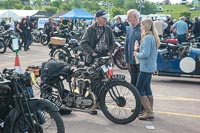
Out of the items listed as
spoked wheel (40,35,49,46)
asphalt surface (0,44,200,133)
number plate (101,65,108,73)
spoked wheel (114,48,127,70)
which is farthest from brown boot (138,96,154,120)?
spoked wheel (40,35,49,46)

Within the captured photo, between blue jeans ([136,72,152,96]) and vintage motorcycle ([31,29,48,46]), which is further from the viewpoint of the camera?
vintage motorcycle ([31,29,48,46])

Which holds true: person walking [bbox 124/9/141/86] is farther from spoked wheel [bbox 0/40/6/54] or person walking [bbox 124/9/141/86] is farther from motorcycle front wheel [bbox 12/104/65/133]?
spoked wheel [bbox 0/40/6/54]

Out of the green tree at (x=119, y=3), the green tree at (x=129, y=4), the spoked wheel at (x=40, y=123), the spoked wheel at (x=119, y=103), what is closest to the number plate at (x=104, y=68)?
the spoked wheel at (x=119, y=103)

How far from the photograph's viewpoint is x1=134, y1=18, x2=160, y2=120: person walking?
642 centimetres

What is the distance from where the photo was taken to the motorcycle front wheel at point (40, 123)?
4.61 meters

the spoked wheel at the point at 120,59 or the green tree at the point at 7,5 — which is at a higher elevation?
the green tree at the point at 7,5

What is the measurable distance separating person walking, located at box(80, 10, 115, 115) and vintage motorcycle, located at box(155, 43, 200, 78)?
11.9ft

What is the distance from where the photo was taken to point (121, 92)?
6465 millimetres

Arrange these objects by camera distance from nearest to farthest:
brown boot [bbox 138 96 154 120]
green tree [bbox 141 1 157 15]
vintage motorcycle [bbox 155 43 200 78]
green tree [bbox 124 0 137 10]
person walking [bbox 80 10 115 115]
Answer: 1. brown boot [bbox 138 96 154 120]
2. person walking [bbox 80 10 115 115]
3. vintage motorcycle [bbox 155 43 200 78]
4. green tree [bbox 141 1 157 15]
5. green tree [bbox 124 0 137 10]

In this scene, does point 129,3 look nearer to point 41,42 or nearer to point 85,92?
point 41,42

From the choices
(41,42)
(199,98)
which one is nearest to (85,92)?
(199,98)

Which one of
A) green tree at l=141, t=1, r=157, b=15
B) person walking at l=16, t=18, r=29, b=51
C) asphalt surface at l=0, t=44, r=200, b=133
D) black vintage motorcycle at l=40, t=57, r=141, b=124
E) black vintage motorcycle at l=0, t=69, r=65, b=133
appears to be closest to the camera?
black vintage motorcycle at l=0, t=69, r=65, b=133

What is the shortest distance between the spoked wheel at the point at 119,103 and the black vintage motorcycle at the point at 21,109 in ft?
5.85

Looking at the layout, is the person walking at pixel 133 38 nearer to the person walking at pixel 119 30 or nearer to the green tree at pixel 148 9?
the person walking at pixel 119 30
